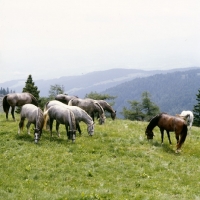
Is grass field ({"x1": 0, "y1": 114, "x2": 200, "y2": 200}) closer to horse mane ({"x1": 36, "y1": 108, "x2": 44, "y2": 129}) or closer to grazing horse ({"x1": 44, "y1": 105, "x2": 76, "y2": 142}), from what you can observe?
grazing horse ({"x1": 44, "y1": 105, "x2": 76, "y2": 142})

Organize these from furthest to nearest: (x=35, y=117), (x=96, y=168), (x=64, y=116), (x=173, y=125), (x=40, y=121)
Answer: (x=173, y=125) → (x=64, y=116) → (x=35, y=117) → (x=40, y=121) → (x=96, y=168)

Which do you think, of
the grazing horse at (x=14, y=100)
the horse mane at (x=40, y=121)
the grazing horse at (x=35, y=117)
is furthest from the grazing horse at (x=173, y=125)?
the grazing horse at (x=14, y=100)

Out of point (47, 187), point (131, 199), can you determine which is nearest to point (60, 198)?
point (47, 187)

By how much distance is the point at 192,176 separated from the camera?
54.7 feet

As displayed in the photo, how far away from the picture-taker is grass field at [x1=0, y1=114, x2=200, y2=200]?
13336 millimetres

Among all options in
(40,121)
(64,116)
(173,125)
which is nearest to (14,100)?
(40,121)

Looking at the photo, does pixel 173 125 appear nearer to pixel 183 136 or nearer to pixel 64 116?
pixel 183 136

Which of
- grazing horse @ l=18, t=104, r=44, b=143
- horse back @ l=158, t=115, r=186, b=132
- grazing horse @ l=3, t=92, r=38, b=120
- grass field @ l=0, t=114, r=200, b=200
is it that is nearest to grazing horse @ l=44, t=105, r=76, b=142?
grass field @ l=0, t=114, r=200, b=200

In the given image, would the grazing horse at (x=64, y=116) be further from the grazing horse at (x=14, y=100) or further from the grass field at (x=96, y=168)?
the grazing horse at (x=14, y=100)

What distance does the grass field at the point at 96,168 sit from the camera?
13336 mm

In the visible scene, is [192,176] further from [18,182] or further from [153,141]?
[18,182]

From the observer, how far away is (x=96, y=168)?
16.8 m

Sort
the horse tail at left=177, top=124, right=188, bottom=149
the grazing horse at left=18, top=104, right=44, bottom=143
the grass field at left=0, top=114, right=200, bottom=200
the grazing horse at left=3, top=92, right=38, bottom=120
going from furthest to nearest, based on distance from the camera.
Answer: the grazing horse at left=3, top=92, right=38, bottom=120 < the horse tail at left=177, top=124, right=188, bottom=149 < the grazing horse at left=18, top=104, right=44, bottom=143 < the grass field at left=0, top=114, right=200, bottom=200

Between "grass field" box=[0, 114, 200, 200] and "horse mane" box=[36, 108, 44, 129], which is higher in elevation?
"horse mane" box=[36, 108, 44, 129]
